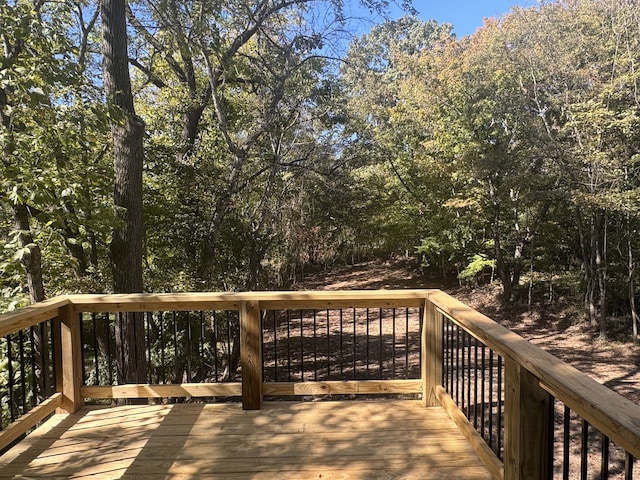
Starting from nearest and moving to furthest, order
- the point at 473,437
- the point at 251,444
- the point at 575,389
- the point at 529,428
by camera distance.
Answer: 1. the point at 575,389
2. the point at 529,428
3. the point at 473,437
4. the point at 251,444

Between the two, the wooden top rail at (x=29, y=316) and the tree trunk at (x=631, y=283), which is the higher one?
the wooden top rail at (x=29, y=316)

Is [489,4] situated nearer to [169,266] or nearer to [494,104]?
[494,104]

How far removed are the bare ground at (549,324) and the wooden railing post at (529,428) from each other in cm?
599

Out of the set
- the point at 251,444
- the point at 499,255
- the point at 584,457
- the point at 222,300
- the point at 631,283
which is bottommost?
the point at 631,283

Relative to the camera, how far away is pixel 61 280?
225 inches

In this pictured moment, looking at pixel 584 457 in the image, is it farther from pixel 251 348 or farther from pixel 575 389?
pixel 251 348

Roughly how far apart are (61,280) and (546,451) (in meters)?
5.75

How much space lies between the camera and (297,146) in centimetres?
925

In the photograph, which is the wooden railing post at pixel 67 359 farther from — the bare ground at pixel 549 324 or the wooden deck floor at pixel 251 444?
the bare ground at pixel 549 324

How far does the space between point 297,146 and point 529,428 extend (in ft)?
26.4

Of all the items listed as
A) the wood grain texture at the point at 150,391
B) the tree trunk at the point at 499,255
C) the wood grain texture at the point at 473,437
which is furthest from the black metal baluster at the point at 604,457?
the tree trunk at the point at 499,255

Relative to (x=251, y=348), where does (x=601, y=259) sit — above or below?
below

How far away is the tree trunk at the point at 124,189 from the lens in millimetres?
4500

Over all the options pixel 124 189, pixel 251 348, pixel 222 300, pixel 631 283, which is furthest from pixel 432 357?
pixel 631 283
